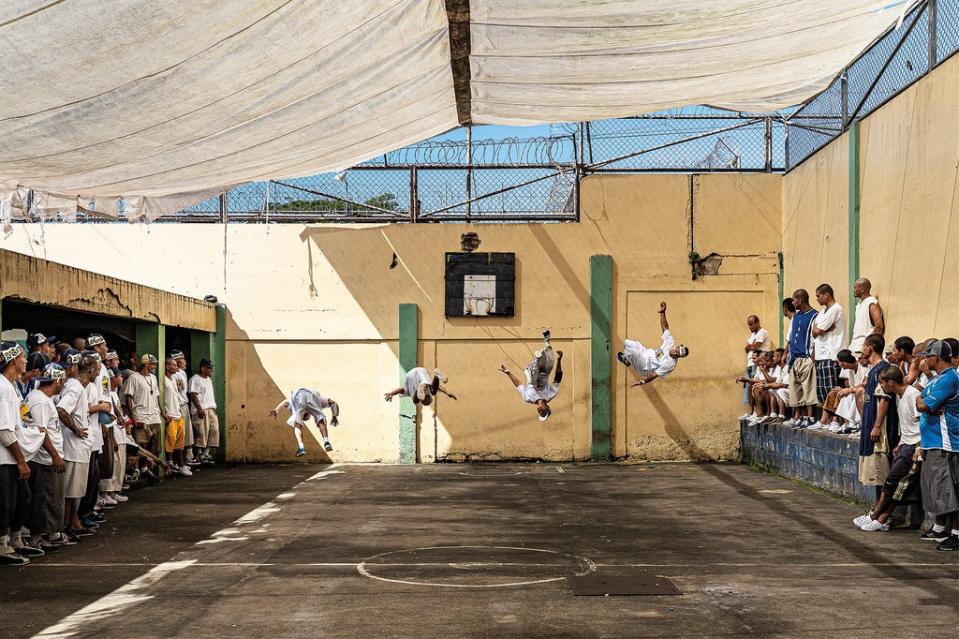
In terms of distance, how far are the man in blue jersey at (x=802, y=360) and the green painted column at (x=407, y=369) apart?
6537 mm

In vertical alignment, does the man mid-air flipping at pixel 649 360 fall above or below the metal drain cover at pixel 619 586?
above

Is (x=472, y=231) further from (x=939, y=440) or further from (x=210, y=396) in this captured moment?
(x=939, y=440)

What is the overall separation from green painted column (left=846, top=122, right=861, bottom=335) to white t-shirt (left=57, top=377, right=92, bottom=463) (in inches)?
382

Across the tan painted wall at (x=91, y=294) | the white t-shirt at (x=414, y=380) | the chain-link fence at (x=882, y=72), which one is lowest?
the white t-shirt at (x=414, y=380)

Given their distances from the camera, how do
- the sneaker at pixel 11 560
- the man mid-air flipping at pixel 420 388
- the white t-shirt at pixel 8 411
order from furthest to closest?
the man mid-air flipping at pixel 420 388
the sneaker at pixel 11 560
the white t-shirt at pixel 8 411

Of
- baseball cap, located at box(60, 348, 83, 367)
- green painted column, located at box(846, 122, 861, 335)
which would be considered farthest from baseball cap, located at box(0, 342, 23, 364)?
green painted column, located at box(846, 122, 861, 335)

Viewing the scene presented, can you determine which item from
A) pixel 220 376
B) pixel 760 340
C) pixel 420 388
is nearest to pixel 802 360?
pixel 760 340

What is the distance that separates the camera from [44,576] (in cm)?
784

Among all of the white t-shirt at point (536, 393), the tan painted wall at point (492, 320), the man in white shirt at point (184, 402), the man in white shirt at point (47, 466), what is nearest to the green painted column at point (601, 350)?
the tan painted wall at point (492, 320)

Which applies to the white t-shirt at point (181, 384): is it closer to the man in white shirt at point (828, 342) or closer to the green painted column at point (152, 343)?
the green painted column at point (152, 343)

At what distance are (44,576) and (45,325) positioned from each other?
7858mm

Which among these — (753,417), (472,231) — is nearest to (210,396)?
(472,231)

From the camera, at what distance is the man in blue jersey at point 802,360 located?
1338cm

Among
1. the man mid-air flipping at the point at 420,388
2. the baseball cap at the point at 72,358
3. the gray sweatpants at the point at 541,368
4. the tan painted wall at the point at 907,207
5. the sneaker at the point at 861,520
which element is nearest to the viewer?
the baseball cap at the point at 72,358
